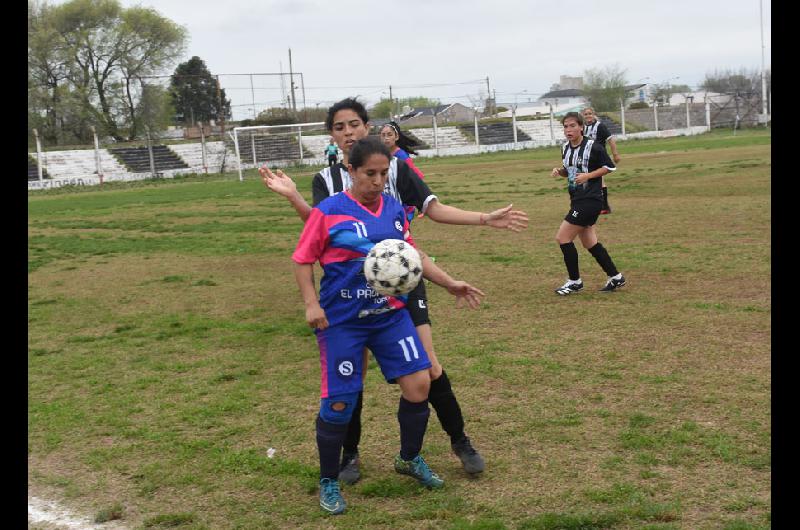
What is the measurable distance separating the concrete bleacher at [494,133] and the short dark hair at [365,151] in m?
54.4

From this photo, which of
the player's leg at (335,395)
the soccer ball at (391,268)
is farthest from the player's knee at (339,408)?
the soccer ball at (391,268)

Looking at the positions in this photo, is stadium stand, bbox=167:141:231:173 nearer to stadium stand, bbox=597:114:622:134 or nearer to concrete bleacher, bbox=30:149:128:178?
concrete bleacher, bbox=30:149:128:178

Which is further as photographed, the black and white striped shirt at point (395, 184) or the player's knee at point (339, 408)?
the black and white striped shirt at point (395, 184)

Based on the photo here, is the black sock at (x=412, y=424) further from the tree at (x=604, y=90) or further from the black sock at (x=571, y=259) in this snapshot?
the tree at (x=604, y=90)

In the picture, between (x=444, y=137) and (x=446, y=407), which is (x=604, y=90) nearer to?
(x=444, y=137)

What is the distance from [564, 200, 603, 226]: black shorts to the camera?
10.1 m

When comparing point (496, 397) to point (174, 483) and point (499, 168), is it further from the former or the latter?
point (499, 168)

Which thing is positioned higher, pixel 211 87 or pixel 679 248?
pixel 211 87

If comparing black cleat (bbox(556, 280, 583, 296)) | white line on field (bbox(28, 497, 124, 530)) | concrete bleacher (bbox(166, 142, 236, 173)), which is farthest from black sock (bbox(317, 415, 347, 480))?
concrete bleacher (bbox(166, 142, 236, 173))

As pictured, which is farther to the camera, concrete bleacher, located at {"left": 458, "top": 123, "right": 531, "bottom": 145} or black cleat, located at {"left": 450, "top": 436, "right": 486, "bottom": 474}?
concrete bleacher, located at {"left": 458, "top": 123, "right": 531, "bottom": 145}

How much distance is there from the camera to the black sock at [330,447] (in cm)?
473

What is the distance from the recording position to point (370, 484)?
503cm
